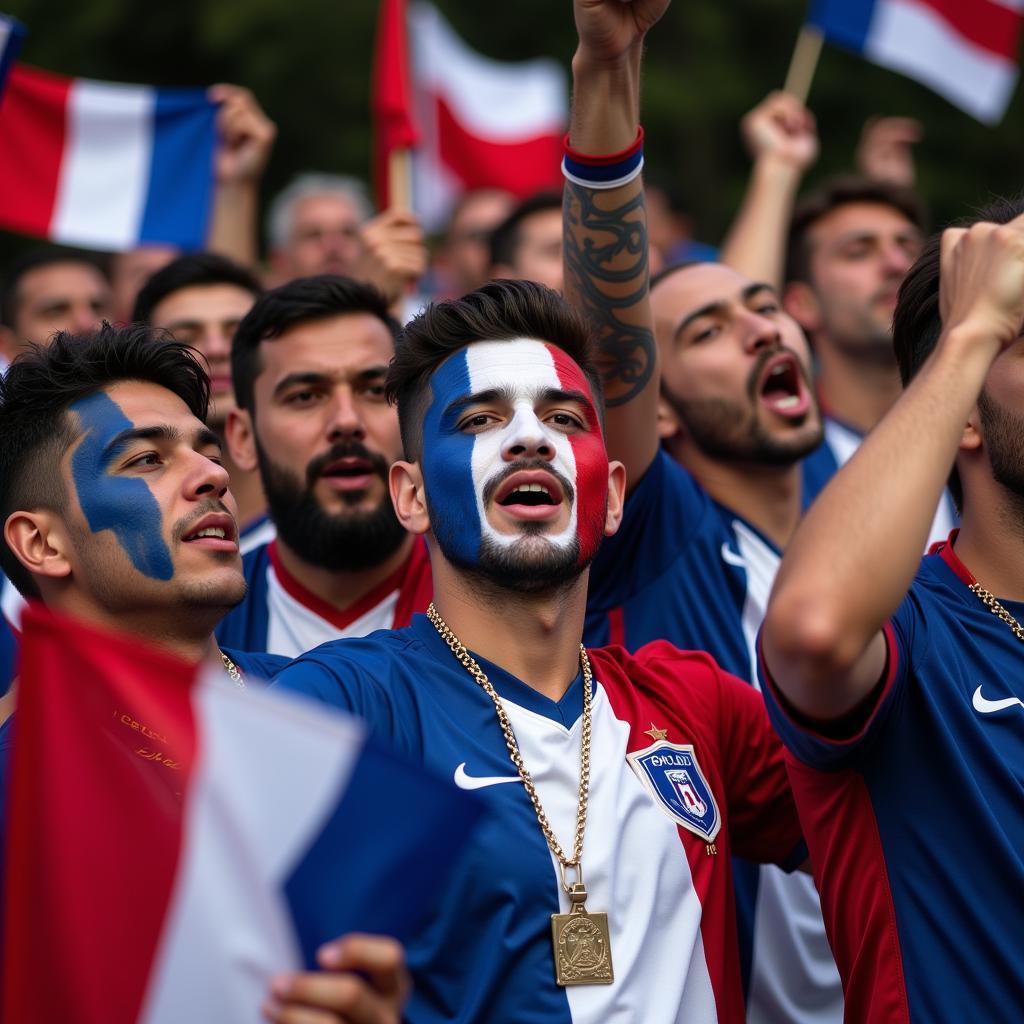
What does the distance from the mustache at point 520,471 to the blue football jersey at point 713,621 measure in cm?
93

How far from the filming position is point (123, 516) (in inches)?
153

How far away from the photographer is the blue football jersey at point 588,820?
10.1 ft

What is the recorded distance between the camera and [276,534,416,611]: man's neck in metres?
4.95

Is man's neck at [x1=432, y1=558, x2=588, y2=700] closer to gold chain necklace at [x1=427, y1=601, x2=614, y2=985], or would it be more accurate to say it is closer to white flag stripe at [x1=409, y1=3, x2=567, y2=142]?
gold chain necklace at [x1=427, y1=601, x2=614, y2=985]

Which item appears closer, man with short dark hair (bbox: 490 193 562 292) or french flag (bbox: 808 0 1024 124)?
man with short dark hair (bbox: 490 193 562 292)

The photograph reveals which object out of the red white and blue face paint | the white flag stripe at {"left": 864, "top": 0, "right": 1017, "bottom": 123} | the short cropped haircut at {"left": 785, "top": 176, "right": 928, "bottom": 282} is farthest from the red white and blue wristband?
the white flag stripe at {"left": 864, "top": 0, "right": 1017, "bottom": 123}

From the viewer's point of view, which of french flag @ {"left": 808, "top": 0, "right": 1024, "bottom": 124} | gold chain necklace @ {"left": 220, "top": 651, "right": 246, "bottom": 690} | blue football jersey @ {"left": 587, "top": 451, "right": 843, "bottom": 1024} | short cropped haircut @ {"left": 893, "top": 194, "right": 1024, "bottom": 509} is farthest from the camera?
french flag @ {"left": 808, "top": 0, "right": 1024, "bottom": 124}

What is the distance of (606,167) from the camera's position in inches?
162

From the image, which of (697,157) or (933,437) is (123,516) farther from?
(697,157)

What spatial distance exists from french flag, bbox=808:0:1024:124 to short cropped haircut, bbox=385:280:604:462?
14.5ft

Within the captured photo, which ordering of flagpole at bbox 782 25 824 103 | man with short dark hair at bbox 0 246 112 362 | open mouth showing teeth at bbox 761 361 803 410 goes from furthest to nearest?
flagpole at bbox 782 25 824 103
man with short dark hair at bbox 0 246 112 362
open mouth showing teeth at bbox 761 361 803 410

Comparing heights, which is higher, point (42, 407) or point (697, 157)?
point (697, 157)

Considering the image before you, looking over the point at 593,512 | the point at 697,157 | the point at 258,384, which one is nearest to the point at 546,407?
the point at 593,512

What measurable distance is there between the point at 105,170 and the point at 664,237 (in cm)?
328
